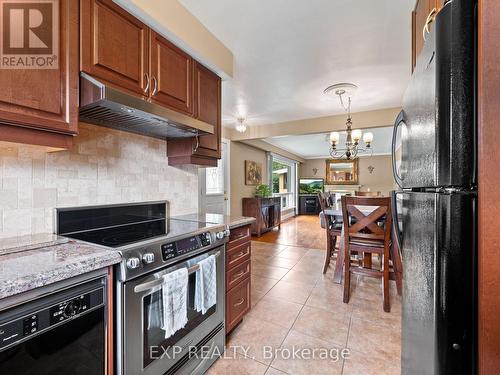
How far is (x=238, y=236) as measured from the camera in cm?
179

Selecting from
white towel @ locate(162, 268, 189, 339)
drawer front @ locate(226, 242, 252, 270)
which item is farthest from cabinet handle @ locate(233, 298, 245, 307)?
white towel @ locate(162, 268, 189, 339)

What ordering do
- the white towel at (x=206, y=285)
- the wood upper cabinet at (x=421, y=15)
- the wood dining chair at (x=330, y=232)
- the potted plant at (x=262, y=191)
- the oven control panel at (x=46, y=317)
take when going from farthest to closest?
the potted plant at (x=262, y=191)
the wood dining chair at (x=330, y=232)
the white towel at (x=206, y=285)
the wood upper cabinet at (x=421, y=15)
the oven control panel at (x=46, y=317)

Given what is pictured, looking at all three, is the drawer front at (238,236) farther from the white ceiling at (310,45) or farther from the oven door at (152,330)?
the white ceiling at (310,45)

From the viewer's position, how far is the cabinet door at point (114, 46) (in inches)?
44.6

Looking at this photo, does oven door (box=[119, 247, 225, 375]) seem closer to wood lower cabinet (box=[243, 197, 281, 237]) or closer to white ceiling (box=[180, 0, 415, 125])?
white ceiling (box=[180, 0, 415, 125])

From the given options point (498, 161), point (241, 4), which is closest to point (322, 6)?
point (241, 4)

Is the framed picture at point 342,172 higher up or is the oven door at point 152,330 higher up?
the framed picture at point 342,172

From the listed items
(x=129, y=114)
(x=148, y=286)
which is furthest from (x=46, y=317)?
(x=129, y=114)

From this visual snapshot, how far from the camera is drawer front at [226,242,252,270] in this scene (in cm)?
169

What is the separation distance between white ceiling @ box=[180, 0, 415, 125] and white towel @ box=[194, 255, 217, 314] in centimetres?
172

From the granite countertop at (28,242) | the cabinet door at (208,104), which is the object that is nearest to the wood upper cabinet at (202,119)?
the cabinet door at (208,104)

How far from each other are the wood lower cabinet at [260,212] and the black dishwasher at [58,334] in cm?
426

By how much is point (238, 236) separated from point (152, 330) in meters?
0.83

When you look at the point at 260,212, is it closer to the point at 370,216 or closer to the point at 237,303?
the point at 370,216
